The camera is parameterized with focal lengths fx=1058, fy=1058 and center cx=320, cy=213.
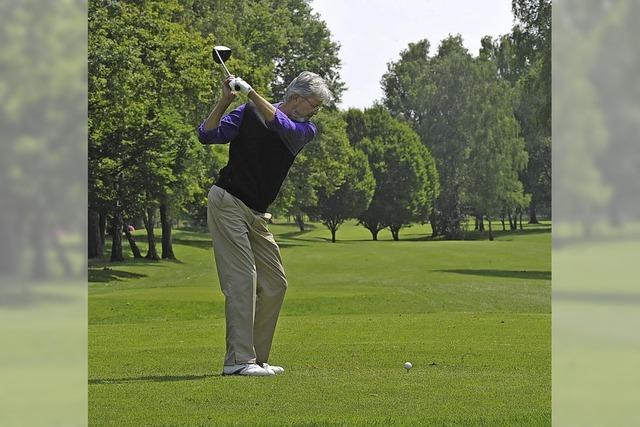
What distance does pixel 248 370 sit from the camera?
7.03 metres

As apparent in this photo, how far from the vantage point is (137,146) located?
1401 inches

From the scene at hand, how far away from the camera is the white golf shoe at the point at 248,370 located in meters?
7.00

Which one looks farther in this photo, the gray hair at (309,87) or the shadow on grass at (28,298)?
the gray hair at (309,87)

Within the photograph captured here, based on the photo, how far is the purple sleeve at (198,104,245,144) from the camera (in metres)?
7.01

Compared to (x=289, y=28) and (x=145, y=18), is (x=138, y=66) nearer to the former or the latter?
(x=145, y=18)

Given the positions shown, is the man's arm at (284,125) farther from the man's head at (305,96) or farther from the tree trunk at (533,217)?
the tree trunk at (533,217)

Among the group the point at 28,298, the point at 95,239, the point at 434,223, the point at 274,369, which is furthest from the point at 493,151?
the point at 28,298

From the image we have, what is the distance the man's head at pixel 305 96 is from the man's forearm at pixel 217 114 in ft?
1.65

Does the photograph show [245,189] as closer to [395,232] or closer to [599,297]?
[599,297]

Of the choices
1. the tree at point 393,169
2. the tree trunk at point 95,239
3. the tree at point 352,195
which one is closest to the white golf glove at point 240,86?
the tree trunk at point 95,239

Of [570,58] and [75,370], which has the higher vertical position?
[570,58]

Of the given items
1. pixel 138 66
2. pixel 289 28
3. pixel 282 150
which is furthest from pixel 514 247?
pixel 282 150

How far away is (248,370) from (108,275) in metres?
29.2

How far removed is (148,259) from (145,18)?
42.1 feet
